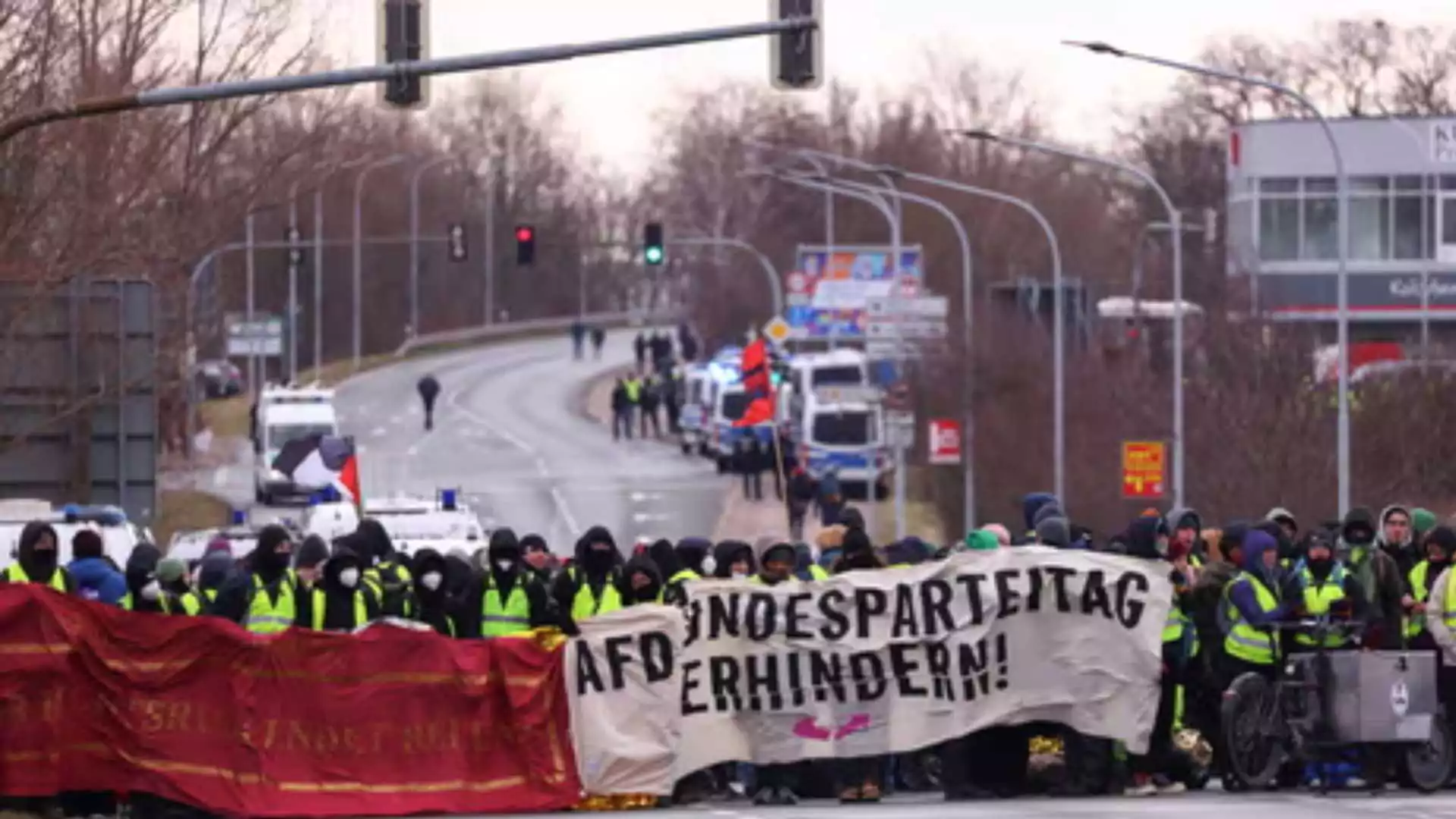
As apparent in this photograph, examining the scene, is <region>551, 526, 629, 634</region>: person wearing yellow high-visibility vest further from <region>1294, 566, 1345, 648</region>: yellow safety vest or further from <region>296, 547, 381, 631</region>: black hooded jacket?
<region>1294, 566, 1345, 648</region>: yellow safety vest

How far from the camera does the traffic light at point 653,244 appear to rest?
6788 centimetres

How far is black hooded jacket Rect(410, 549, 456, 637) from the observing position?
21156 millimetres

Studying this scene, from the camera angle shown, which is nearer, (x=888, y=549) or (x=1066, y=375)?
(x=888, y=549)

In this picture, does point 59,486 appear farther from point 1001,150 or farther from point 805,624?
point 1001,150

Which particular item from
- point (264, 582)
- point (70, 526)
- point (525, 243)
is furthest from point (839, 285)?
point (264, 582)

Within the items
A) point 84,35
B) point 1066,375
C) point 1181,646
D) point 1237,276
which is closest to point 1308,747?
point 1181,646

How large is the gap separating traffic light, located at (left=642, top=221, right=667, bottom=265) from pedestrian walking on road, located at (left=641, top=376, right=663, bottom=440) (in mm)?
22279

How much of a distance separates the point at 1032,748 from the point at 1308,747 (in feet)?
6.29

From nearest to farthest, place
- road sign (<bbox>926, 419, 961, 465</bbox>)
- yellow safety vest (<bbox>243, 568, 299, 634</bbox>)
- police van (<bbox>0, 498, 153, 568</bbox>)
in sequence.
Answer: yellow safety vest (<bbox>243, 568, 299, 634</bbox>) → police van (<bbox>0, 498, 153, 568</bbox>) → road sign (<bbox>926, 419, 961, 465</bbox>)

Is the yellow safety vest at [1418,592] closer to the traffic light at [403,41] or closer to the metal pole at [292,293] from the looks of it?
the traffic light at [403,41]

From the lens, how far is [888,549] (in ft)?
79.7

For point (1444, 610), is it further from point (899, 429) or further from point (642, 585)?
point (899, 429)

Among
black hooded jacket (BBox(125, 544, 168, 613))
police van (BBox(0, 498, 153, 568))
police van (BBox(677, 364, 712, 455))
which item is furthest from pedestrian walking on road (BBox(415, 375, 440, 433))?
black hooded jacket (BBox(125, 544, 168, 613))

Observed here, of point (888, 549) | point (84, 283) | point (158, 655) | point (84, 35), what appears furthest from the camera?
point (84, 35)
